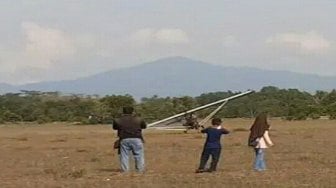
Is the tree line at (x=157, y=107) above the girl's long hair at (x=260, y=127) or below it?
above

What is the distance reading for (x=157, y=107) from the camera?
278ft

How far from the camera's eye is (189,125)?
53.9 metres

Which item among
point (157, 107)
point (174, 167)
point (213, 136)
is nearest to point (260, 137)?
point (213, 136)

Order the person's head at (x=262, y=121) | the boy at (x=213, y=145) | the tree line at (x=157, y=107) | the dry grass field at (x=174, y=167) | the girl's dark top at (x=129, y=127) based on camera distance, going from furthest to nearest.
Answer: the tree line at (x=157, y=107)
the person's head at (x=262, y=121)
the boy at (x=213, y=145)
the girl's dark top at (x=129, y=127)
the dry grass field at (x=174, y=167)

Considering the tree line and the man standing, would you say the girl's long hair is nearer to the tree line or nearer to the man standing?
the man standing

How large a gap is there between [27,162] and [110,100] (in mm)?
55293

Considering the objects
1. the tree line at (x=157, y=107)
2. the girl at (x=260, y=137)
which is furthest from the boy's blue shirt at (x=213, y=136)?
the tree line at (x=157, y=107)

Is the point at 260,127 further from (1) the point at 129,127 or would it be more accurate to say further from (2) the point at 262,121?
(1) the point at 129,127

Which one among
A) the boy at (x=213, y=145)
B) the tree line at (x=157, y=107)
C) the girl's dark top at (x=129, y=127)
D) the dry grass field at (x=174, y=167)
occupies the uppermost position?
the tree line at (x=157, y=107)

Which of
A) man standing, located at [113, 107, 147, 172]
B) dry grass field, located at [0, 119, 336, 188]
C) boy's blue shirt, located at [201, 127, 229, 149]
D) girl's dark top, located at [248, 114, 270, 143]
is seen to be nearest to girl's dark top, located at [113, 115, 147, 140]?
man standing, located at [113, 107, 147, 172]

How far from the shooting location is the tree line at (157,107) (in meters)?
79.5

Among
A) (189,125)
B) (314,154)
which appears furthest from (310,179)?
(189,125)

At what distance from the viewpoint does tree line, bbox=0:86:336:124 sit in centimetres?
7951

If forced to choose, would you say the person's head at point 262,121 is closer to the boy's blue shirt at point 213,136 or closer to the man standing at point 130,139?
the boy's blue shirt at point 213,136
